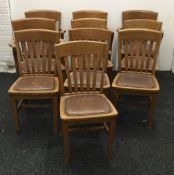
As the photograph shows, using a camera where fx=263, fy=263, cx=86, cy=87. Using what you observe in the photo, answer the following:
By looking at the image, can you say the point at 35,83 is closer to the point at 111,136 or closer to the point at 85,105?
the point at 85,105

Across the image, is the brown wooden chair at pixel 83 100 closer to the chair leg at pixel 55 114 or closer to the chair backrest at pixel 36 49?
the chair leg at pixel 55 114

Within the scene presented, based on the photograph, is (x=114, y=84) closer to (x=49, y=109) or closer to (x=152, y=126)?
(x=152, y=126)

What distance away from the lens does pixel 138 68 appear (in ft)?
8.84

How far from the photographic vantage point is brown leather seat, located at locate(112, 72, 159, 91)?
7.91 ft

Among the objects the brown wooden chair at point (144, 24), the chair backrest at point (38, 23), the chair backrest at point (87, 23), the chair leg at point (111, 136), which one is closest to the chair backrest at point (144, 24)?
the brown wooden chair at point (144, 24)

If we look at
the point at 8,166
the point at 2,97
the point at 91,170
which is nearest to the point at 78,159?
the point at 91,170

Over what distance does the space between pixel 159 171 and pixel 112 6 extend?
2.25 metres

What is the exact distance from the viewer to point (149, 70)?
270 cm

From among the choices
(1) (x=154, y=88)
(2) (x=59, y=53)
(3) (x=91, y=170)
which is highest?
(2) (x=59, y=53)

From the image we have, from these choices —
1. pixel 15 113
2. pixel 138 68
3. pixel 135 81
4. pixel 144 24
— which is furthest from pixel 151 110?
pixel 15 113

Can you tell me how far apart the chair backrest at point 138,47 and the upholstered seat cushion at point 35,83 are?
740 millimetres

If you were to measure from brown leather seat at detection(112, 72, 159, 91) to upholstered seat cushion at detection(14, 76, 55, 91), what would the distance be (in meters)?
0.59

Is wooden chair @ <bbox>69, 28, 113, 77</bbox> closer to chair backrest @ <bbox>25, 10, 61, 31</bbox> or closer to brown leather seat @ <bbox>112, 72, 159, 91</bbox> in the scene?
brown leather seat @ <bbox>112, 72, 159, 91</bbox>

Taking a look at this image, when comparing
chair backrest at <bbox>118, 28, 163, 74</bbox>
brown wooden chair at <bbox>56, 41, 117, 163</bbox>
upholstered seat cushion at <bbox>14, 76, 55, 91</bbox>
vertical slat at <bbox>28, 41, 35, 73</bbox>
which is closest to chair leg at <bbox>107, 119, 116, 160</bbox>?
brown wooden chair at <bbox>56, 41, 117, 163</bbox>
